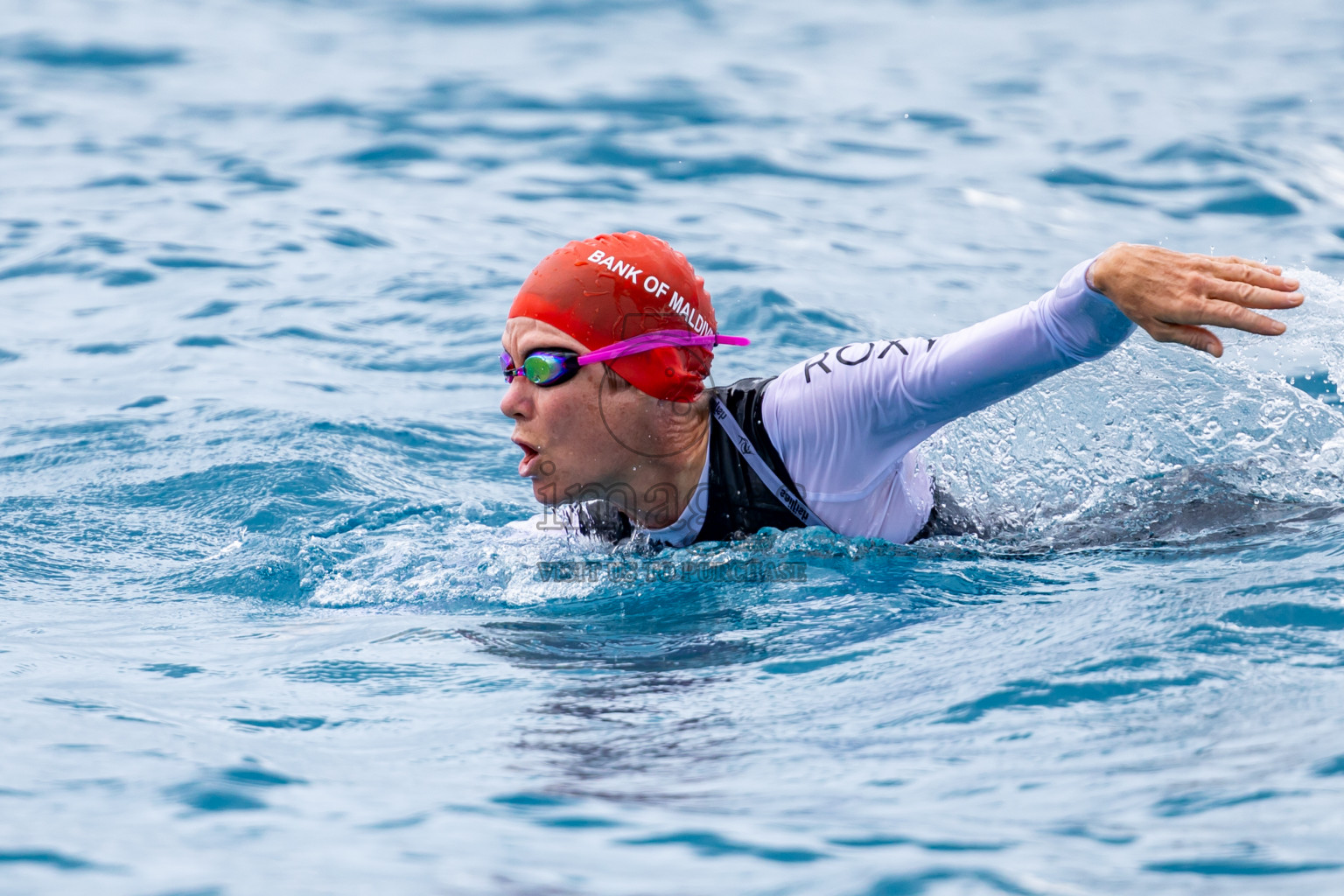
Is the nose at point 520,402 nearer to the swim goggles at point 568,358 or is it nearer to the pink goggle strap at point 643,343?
the swim goggles at point 568,358

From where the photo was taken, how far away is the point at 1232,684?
11.5ft

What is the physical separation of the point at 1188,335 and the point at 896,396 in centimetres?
92

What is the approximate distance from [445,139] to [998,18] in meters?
9.37

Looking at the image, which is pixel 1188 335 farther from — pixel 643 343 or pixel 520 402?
pixel 520 402

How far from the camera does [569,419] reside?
14.9 feet

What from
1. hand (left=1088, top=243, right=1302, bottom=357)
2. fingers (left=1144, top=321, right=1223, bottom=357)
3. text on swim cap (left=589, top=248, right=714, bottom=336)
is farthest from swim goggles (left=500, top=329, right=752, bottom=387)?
fingers (left=1144, top=321, right=1223, bottom=357)

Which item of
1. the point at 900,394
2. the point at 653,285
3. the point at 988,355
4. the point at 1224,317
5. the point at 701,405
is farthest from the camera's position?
the point at 701,405

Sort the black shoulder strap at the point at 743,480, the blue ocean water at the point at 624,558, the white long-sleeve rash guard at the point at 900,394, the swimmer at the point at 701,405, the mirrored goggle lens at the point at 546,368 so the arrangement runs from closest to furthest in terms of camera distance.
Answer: the blue ocean water at the point at 624,558
the white long-sleeve rash guard at the point at 900,394
the swimmer at the point at 701,405
the mirrored goggle lens at the point at 546,368
the black shoulder strap at the point at 743,480

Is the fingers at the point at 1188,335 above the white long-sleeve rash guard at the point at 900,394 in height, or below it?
above

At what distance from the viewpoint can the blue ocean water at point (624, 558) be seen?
301 cm

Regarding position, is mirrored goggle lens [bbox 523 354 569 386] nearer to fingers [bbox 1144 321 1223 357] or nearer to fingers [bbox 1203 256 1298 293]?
fingers [bbox 1144 321 1223 357]

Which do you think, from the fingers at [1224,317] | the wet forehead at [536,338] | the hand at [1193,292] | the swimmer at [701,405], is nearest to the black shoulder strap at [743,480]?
the swimmer at [701,405]

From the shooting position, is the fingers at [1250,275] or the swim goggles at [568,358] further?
the swim goggles at [568,358]

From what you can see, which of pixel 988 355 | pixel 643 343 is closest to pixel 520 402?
pixel 643 343
